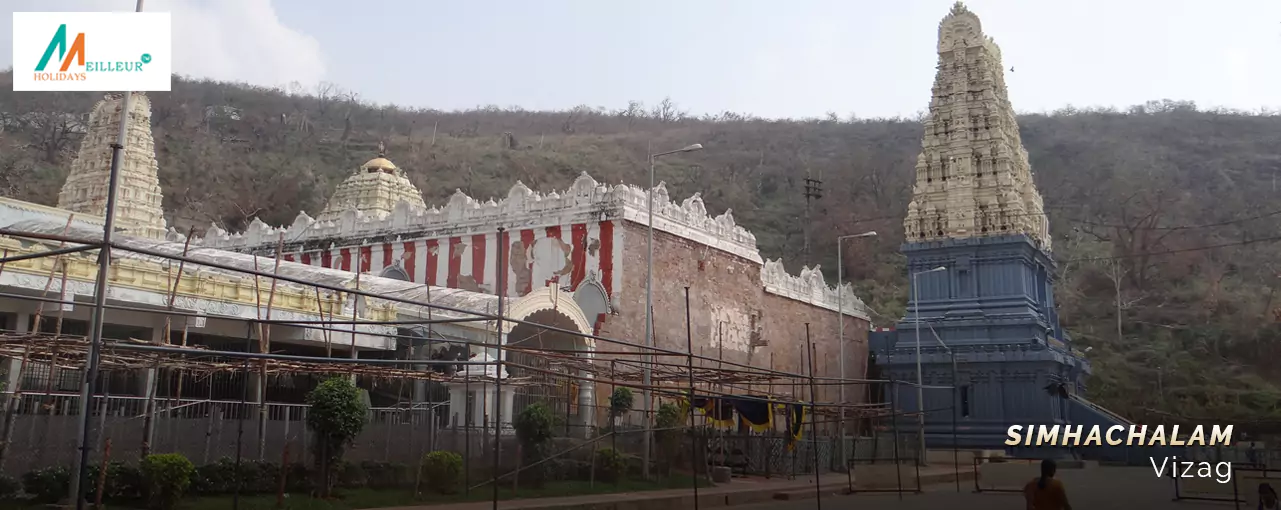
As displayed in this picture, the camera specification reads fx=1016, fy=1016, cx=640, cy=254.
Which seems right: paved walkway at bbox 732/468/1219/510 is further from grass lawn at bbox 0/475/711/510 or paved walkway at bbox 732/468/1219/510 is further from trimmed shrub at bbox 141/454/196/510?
trimmed shrub at bbox 141/454/196/510

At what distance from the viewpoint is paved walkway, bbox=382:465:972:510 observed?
18234 mm

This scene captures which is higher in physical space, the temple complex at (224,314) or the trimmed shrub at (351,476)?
the temple complex at (224,314)

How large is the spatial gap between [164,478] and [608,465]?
10.3m

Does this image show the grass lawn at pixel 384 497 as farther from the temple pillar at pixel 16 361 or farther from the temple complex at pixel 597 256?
the temple complex at pixel 597 256

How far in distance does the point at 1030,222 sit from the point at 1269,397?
635 inches

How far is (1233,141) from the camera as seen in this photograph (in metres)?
107

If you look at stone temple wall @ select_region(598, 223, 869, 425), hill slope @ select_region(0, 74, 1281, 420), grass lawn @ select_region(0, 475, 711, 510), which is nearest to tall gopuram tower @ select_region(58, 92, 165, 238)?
stone temple wall @ select_region(598, 223, 869, 425)

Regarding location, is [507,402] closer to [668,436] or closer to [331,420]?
[668,436]

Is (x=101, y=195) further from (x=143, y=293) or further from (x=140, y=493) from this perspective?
(x=140, y=493)

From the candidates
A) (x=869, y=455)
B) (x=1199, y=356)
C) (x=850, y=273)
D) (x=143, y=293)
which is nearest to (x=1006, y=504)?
(x=869, y=455)

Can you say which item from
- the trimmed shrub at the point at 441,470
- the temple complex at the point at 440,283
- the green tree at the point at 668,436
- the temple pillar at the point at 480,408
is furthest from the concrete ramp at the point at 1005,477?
the trimmed shrub at the point at 441,470

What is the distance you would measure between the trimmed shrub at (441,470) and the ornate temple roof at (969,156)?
2962 cm

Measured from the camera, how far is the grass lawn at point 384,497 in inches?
627

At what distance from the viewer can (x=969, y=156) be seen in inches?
1735
